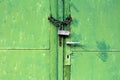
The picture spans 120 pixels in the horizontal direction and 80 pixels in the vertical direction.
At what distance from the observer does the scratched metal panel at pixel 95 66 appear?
255 centimetres

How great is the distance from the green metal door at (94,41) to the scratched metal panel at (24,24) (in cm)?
18

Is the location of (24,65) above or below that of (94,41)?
below

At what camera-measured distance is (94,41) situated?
8.52 feet

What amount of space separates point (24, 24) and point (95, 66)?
62 centimetres

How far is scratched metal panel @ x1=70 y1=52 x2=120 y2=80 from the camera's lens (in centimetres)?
255

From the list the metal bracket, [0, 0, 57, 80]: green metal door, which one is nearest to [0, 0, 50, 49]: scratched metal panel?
[0, 0, 57, 80]: green metal door

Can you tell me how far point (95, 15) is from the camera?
8.55 ft

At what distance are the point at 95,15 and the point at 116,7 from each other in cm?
18

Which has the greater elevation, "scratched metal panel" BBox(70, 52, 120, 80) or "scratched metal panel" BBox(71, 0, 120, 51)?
"scratched metal panel" BBox(71, 0, 120, 51)

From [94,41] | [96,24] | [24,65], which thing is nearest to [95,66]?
[94,41]

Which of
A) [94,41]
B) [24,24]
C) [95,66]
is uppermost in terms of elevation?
[24,24]

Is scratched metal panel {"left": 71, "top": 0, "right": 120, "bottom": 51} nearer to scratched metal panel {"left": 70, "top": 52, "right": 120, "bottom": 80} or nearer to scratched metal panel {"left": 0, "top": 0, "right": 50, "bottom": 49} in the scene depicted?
scratched metal panel {"left": 70, "top": 52, "right": 120, "bottom": 80}

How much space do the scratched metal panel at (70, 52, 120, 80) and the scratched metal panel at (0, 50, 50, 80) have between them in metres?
0.22

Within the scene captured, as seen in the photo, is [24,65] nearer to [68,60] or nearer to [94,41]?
[68,60]
